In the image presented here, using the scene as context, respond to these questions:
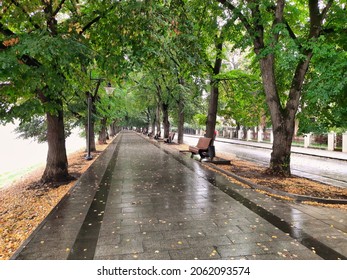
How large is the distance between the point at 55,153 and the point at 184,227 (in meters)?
6.43

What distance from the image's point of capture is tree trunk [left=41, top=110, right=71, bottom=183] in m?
9.40

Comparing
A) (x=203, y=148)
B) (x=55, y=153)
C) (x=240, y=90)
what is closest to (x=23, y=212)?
(x=55, y=153)

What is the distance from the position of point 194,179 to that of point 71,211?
14.8 ft

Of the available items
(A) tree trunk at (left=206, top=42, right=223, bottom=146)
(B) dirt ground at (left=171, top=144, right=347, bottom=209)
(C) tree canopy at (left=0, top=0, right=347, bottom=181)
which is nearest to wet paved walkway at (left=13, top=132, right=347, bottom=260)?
(B) dirt ground at (left=171, top=144, right=347, bottom=209)

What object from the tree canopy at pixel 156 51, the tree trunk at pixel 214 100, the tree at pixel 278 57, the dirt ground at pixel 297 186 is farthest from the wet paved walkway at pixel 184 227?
the tree trunk at pixel 214 100

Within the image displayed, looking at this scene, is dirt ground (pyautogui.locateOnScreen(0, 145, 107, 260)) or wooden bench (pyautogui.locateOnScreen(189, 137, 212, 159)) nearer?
dirt ground (pyautogui.locateOnScreen(0, 145, 107, 260))

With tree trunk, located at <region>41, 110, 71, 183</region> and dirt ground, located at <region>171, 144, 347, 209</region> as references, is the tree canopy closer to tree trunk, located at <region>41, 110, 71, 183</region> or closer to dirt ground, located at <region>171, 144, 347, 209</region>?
tree trunk, located at <region>41, 110, 71, 183</region>

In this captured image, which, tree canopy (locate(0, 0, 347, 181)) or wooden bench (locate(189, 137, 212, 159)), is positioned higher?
tree canopy (locate(0, 0, 347, 181))

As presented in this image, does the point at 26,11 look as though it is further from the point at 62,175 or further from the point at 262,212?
the point at 262,212

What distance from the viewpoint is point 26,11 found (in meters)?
7.53

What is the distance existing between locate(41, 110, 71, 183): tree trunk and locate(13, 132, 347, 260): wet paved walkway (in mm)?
2047

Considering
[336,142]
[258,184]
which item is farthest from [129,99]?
[258,184]

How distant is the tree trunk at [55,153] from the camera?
9.40 metres

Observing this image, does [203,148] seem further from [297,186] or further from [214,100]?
[297,186]
